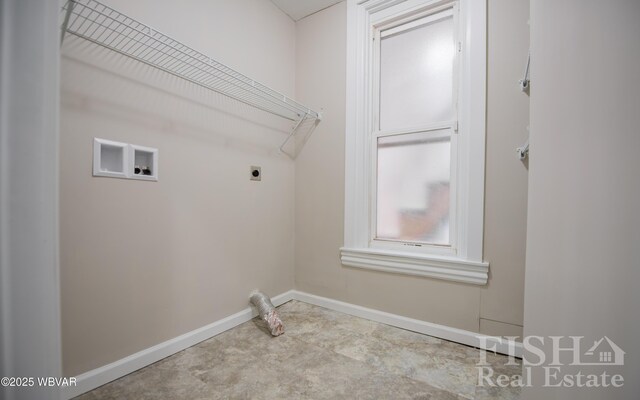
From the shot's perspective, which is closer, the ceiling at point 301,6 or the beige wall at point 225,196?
the beige wall at point 225,196

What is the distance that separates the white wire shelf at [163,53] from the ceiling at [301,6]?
0.76 metres

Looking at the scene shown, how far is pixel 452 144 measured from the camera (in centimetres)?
159

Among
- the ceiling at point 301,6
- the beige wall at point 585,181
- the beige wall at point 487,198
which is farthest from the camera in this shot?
the ceiling at point 301,6

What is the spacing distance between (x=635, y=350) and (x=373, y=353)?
1.00 meters

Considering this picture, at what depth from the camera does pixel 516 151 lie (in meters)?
1.36

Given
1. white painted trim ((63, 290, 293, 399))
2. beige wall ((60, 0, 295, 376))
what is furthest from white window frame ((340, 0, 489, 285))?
white painted trim ((63, 290, 293, 399))

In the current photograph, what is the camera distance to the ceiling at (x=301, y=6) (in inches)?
75.0

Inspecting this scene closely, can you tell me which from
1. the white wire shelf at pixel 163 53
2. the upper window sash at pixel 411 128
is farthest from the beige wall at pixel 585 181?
the white wire shelf at pixel 163 53

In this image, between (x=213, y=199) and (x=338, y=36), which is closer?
(x=213, y=199)

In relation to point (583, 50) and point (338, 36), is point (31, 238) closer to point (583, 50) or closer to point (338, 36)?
point (583, 50)

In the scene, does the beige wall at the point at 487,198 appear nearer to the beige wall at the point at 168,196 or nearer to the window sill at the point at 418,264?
the window sill at the point at 418,264

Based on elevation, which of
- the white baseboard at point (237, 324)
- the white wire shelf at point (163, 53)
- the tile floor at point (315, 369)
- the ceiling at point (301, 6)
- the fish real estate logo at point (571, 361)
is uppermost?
the ceiling at point (301, 6)

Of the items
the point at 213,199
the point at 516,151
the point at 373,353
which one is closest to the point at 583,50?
the point at 516,151

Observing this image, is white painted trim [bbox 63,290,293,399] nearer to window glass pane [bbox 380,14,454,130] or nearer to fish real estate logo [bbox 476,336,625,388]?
fish real estate logo [bbox 476,336,625,388]
